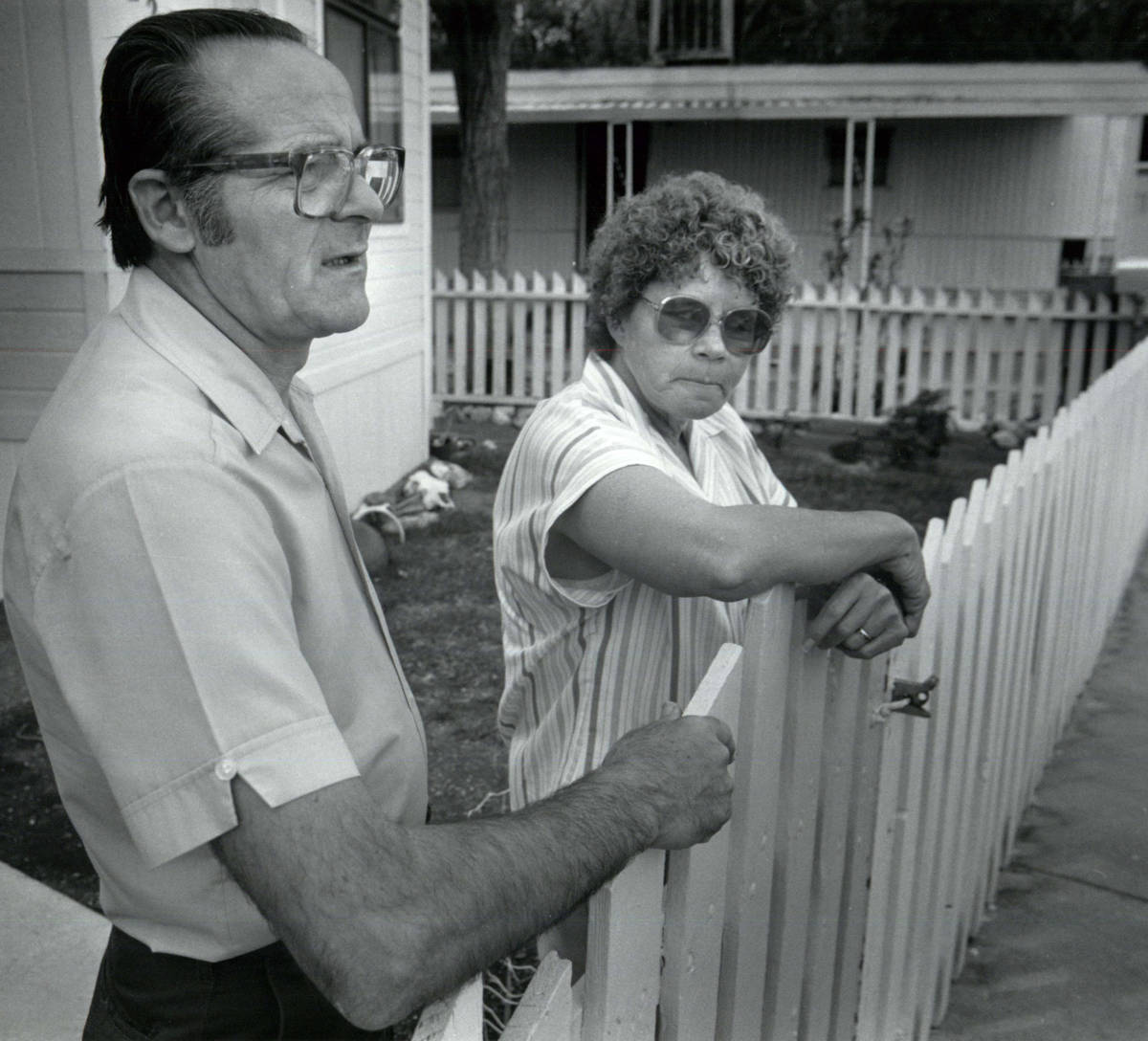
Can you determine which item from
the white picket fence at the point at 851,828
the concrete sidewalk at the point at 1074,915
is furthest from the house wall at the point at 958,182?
the white picket fence at the point at 851,828

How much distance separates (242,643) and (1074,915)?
3.21 meters

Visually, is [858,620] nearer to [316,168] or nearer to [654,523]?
[654,523]

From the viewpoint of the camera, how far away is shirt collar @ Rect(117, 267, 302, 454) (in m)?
1.27

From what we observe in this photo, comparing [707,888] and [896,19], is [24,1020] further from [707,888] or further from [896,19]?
[896,19]

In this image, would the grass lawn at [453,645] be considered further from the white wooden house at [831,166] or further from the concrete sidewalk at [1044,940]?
the white wooden house at [831,166]

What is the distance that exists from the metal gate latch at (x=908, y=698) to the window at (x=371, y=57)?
5.50m

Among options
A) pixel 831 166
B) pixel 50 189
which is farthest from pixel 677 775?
pixel 831 166

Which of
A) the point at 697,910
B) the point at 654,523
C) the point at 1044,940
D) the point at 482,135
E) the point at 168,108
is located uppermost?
the point at 482,135

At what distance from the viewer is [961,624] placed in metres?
2.65

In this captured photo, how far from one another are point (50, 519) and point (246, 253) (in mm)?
443

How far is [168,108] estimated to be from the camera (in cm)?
136

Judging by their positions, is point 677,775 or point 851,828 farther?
point 851,828

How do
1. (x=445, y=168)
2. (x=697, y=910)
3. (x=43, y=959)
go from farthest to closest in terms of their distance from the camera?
(x=445, y=168) → (x=43, y=959) → (x=697, y=910)

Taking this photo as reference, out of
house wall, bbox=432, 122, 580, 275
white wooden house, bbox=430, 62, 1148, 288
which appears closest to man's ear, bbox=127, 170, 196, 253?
white wooden house, bbox=430, 62, 1148, 288
